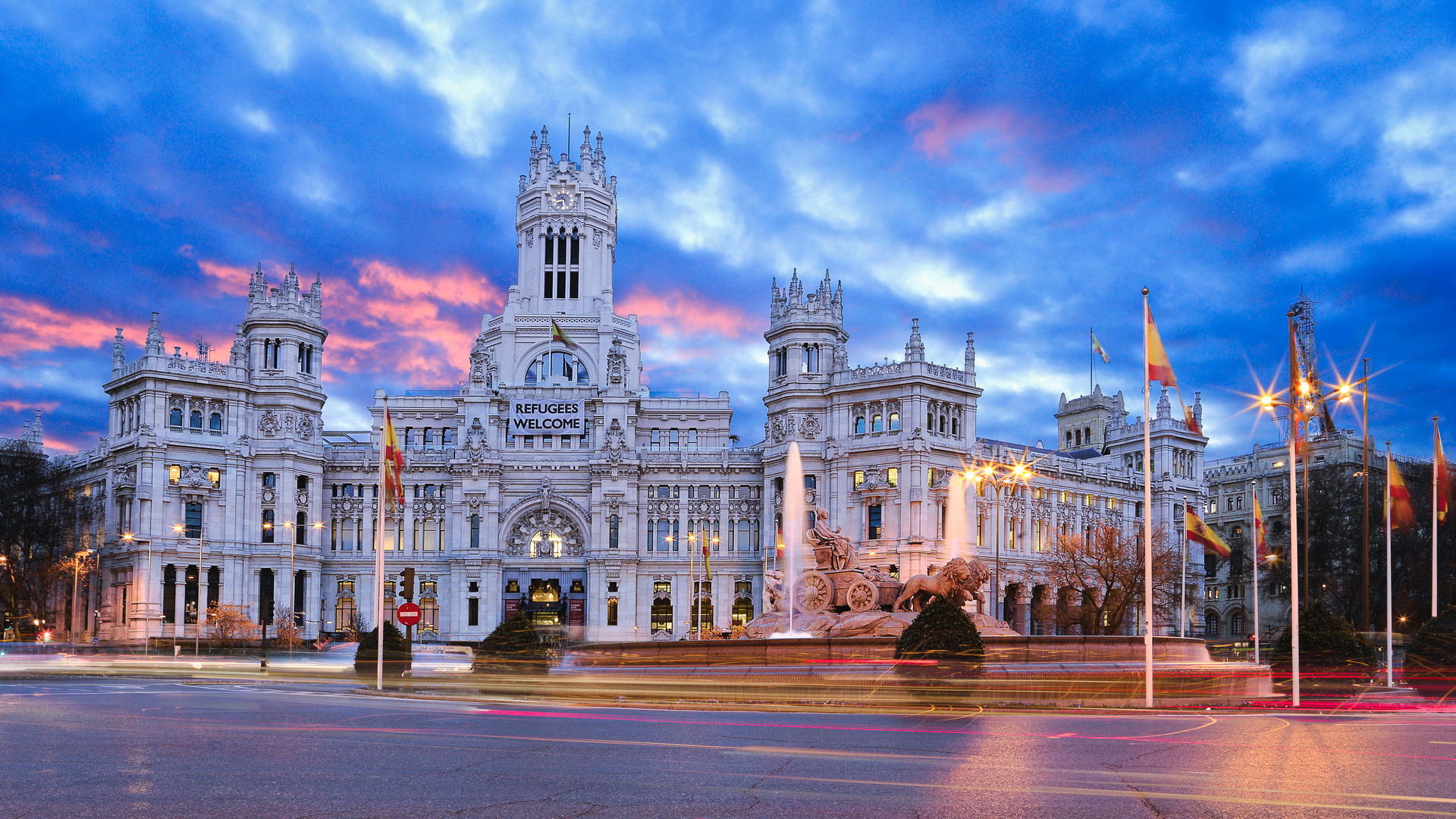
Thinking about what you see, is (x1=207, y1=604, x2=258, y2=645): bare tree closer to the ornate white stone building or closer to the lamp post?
the ornate white stone building

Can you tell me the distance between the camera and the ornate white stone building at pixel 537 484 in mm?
104125

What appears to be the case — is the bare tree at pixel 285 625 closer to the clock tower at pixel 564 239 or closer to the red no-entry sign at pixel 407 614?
the clock tower at pixel 564 239

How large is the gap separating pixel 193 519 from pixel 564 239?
1757 inches

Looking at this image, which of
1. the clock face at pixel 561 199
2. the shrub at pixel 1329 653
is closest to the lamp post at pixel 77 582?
the clock face at pixel 561 199

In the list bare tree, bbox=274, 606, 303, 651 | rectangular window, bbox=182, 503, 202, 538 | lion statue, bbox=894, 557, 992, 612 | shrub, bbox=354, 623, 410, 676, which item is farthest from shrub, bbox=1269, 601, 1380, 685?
rectangular window, bbox=182, 503, 202, 538

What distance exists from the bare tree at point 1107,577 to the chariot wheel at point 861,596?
46228mm

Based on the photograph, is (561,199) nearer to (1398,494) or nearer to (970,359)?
(970,359)

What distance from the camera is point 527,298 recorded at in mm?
125812

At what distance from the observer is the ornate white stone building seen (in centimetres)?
10412

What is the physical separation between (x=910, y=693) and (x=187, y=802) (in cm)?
2291

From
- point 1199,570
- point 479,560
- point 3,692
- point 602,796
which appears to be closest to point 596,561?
point 479,560

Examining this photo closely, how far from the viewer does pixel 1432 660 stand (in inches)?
1697

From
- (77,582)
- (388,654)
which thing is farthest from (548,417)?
(388,654)

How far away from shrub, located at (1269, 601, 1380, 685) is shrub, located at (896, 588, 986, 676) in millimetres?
12690
